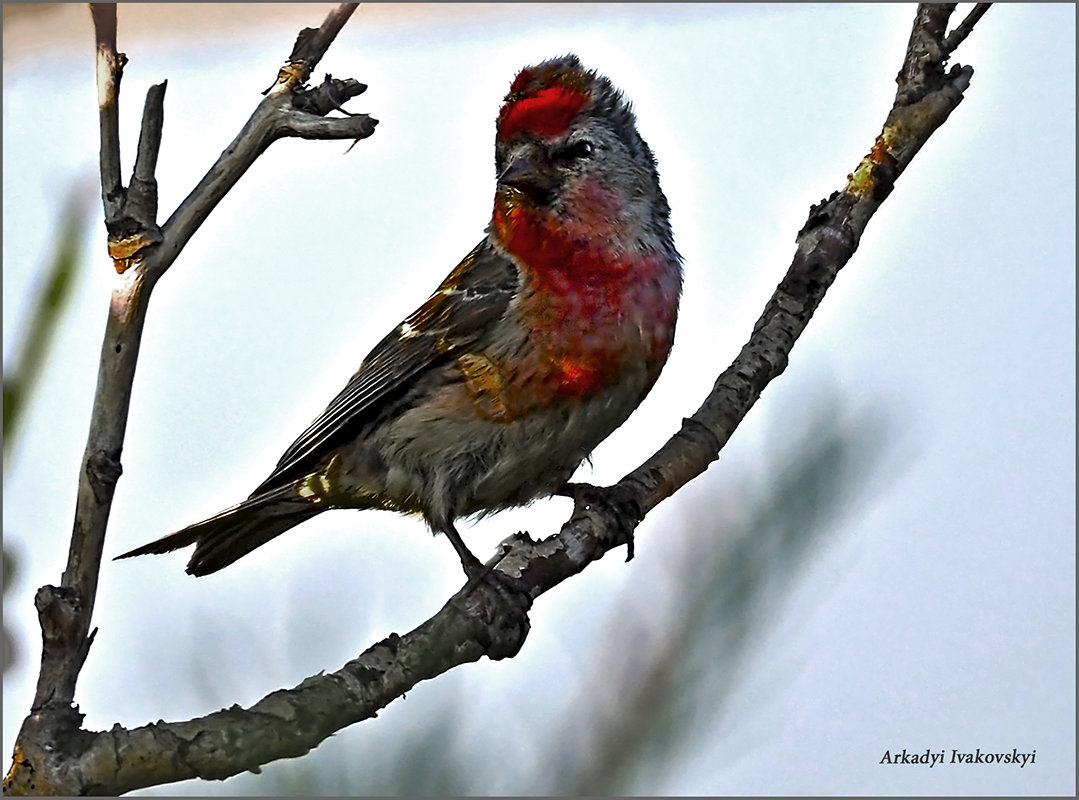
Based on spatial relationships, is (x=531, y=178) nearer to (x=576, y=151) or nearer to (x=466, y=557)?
(x=576, y=151)

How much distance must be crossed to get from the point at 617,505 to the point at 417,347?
522 millimetres

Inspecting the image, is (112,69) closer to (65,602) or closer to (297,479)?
(65,602)

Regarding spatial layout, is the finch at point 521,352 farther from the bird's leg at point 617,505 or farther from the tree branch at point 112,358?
the tree branch at point 112,358

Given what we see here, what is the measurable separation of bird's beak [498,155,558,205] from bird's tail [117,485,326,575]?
77cm

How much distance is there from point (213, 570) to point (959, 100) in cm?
173

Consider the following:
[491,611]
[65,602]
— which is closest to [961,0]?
[491,611]

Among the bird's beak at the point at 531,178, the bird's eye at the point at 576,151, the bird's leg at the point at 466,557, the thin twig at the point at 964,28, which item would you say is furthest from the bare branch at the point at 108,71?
the thin twig at the point at 964,28

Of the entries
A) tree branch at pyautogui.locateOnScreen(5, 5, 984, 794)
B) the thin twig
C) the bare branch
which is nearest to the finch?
tree branch at pyautogui.locateOnScreen(5, 5, 984, 794)

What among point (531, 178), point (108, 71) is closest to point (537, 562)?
point (531, 178)

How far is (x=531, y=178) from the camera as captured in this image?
2.35 m

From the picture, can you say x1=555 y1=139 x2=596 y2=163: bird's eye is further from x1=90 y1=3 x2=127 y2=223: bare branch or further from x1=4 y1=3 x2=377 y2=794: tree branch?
x1=90 y1=3 x2=127 y2=223: bare branch

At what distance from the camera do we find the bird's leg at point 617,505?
2.27m

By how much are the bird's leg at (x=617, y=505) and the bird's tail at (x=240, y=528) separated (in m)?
0.56

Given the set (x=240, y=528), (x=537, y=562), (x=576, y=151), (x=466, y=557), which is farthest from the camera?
(x=240, y=528)
